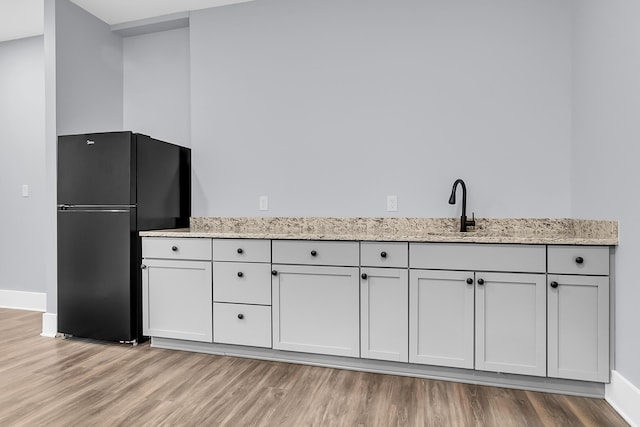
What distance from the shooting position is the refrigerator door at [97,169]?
292cm

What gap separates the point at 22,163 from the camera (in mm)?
4094

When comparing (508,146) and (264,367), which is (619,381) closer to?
(508,146)

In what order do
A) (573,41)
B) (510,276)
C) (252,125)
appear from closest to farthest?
(510,276), (573,41), (252,125)

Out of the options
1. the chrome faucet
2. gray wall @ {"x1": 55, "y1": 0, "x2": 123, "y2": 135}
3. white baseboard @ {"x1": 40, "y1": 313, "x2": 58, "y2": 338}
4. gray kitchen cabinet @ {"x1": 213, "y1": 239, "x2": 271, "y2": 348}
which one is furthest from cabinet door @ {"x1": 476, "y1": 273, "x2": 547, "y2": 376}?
gray wall @ {"x1": 55, "y1": 0, "x2": 123, "y2": 135}

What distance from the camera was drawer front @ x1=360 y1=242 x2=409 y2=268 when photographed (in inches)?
95.3

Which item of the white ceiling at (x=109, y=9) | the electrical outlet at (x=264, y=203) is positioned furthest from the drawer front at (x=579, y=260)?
the white ceiling at (x=109, y=9)

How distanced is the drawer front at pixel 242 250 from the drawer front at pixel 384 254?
646 millimetres

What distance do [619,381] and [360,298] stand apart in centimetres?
137

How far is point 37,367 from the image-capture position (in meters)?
2.59

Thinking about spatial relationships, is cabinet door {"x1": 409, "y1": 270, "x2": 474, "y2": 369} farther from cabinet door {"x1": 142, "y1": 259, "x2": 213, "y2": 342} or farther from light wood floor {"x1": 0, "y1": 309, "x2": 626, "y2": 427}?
cabinet door {"x1": 142, "y1": 259, "x2": 213, "y2": 342}

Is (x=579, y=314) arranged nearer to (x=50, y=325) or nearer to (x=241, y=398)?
(x=241, y=398)

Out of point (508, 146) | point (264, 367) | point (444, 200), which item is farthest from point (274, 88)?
point (264, 367)

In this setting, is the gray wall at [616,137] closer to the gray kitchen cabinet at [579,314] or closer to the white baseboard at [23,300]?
the gray kitchen cabinet at [579,314]

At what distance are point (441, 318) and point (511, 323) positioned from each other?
1.22 feet
